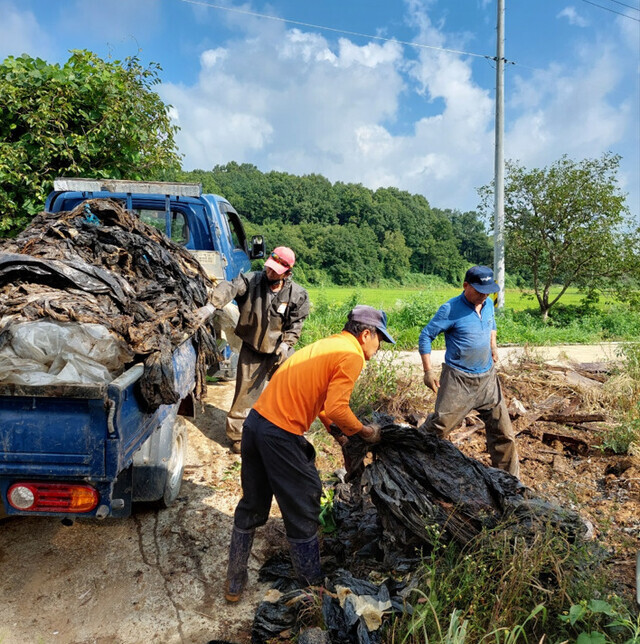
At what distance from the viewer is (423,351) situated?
4.17 m

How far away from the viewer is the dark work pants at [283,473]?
285 centimetres

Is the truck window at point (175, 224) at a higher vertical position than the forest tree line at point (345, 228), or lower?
lower

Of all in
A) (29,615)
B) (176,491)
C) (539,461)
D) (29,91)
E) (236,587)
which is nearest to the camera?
(29,615)

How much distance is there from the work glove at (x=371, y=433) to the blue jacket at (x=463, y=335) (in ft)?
4.22

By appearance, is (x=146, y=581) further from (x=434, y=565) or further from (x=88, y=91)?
(x=88, y=91)

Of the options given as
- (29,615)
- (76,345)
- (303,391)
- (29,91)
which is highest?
(29,91)

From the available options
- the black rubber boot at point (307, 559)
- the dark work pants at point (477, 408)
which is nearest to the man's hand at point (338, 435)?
the black rubber boot at point (307, 559)

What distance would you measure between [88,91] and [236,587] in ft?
25.5

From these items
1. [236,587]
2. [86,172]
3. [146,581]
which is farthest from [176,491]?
[86,172]

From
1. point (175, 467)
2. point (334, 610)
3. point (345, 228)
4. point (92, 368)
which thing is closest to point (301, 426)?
point (334, 610)

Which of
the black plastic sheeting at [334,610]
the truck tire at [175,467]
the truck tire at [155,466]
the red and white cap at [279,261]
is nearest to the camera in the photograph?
the black plastic sheeting at [334,610]

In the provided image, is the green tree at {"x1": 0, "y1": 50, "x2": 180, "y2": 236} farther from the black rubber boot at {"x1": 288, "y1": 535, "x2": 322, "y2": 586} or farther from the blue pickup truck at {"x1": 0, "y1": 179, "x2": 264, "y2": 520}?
the black rubber boot at {"x1": 288, "y1": 535, "x2": 322, "y2": 586}

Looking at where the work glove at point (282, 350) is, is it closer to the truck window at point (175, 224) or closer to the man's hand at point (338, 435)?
the man's hand at point (338, 435)

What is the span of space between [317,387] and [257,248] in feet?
15.5
